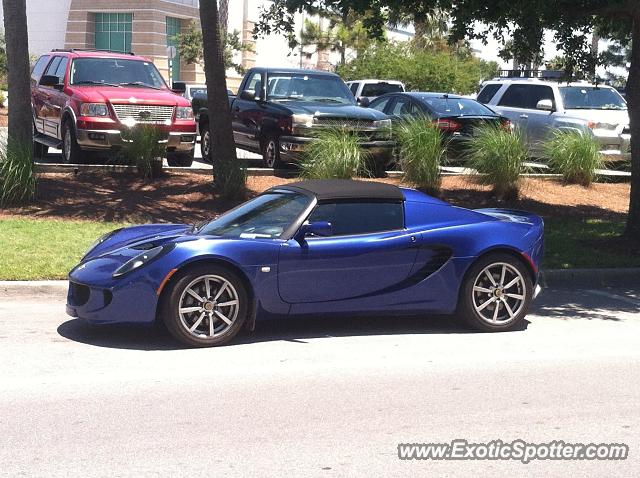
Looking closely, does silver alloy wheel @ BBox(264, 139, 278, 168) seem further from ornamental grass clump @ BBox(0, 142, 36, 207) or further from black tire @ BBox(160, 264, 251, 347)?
black tire @ BBox(160, 264, 251, 347)

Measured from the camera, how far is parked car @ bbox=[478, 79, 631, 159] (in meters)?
20.0

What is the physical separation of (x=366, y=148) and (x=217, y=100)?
285 cm

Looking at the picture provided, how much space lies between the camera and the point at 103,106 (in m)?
16.4

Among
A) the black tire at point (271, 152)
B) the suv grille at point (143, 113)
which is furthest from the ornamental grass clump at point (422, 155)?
the suv grille at point (143, 113)

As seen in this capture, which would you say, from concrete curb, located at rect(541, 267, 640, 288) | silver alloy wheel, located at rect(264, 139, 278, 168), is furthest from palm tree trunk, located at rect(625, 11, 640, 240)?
silver alloy wheel, located at rect(264, 139, 278, 168)

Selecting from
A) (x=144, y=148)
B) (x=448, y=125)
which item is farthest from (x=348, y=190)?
(x=448, y=125)

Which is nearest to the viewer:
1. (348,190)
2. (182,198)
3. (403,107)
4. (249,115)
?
(348,190)

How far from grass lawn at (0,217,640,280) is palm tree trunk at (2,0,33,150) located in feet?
6.67

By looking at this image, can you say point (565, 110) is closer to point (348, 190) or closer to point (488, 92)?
point (488, 92)

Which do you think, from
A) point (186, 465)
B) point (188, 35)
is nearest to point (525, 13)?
point (186, 465)

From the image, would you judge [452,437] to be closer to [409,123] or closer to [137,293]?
[137,293]

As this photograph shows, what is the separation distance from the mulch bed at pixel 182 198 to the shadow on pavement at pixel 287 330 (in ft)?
15.7

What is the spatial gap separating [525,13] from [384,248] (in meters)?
4.70

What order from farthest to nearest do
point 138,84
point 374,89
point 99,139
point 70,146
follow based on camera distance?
point 374,89
point 138,84
point 70,146
point 99,139
